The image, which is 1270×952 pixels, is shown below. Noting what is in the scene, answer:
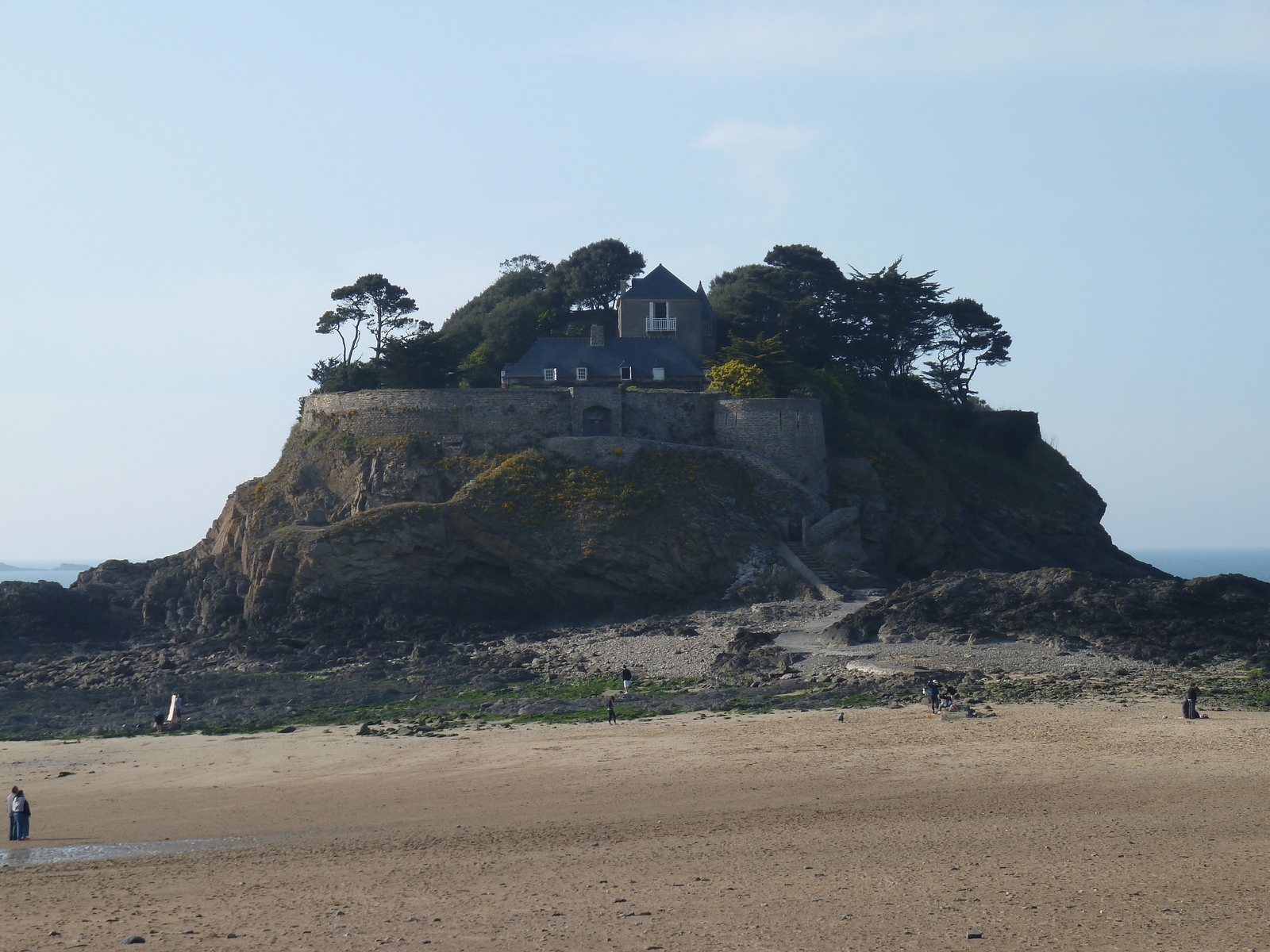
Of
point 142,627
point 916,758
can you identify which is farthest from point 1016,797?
point 142,627

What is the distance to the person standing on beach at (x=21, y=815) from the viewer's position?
14.4 metres

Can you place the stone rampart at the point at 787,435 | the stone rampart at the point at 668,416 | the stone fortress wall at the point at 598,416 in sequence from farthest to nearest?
the stone rampart at the point at 668,416 → the stone fortress wall at the point at 598,416 → the stone rampart at the point at 787,435

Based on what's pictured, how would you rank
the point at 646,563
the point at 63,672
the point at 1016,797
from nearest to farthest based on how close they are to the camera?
1. the point at 1016,797
2. the point at 63,672
3. the point at 646,563

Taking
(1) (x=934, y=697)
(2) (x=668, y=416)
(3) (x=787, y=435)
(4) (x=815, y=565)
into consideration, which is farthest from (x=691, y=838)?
(2) (x=668, y=416)

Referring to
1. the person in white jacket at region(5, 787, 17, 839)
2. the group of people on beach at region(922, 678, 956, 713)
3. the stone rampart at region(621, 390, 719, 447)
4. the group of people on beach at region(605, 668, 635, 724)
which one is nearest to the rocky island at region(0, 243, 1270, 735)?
the stone rampart at region(621, 390, 719, 447)

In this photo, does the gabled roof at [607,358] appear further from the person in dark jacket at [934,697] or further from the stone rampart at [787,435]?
the person in dark jacket at [934,697]

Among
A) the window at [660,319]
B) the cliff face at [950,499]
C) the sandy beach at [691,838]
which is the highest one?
the window at [660,319]

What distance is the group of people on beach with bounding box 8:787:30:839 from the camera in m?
14.4

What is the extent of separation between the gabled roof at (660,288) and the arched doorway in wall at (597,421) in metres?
7.52

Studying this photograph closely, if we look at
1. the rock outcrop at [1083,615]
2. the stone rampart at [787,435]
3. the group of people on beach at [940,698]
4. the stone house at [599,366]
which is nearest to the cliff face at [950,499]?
the stone rampart at [787,435]

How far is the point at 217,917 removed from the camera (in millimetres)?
11297

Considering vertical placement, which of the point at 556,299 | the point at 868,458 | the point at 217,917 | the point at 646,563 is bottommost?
the point at 217,917

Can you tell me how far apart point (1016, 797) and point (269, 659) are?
2196cm

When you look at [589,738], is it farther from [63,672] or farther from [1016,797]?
[63,672]
